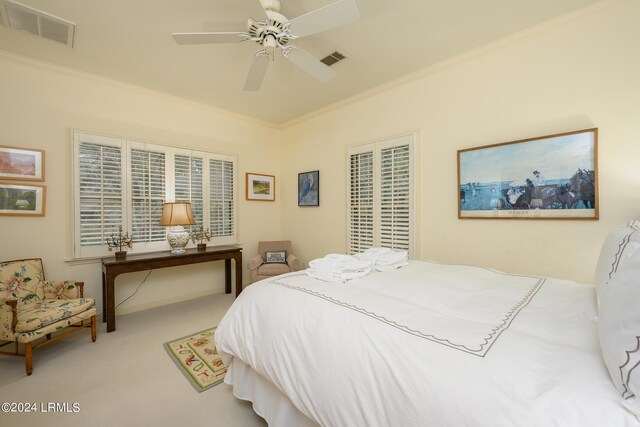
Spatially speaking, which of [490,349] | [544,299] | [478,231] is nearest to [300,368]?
[490,349]

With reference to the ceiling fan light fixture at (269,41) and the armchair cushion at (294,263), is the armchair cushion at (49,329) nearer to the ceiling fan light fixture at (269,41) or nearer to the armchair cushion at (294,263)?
the armchair cushion at (294,263)

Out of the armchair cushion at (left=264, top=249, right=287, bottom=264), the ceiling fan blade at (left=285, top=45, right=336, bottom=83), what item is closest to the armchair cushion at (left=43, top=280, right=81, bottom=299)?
the armchair cushion at (left=264, top=249, right=287, bottom=264)

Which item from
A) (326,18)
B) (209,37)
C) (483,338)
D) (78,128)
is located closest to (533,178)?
(483,338)

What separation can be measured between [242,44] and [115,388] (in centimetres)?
296

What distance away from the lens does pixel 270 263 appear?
159 inches

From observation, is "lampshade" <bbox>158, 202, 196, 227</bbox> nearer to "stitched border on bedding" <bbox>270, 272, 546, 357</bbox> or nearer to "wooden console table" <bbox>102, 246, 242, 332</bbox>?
"wooden console table" <bbox>102, 246, 242, 332</bbox>

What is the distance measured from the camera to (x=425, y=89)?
2984mm

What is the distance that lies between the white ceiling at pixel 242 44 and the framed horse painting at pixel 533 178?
3.34 ft

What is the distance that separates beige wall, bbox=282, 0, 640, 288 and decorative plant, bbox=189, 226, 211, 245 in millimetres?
2533

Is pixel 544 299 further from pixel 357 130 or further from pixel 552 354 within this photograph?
pixel 357 130

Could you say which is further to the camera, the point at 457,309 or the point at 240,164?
the point at 240,164

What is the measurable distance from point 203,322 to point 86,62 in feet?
9.95

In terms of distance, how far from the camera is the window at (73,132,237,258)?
307 centimetres

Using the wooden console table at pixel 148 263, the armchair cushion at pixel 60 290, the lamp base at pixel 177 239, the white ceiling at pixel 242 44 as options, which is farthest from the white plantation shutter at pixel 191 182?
the armchair cushion at pixel 60 290
